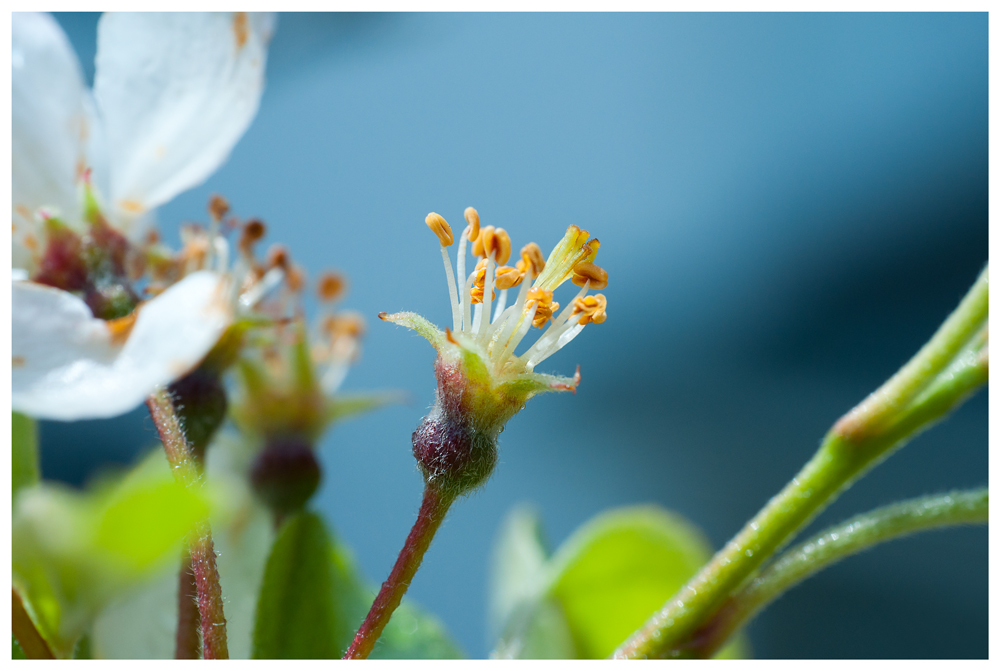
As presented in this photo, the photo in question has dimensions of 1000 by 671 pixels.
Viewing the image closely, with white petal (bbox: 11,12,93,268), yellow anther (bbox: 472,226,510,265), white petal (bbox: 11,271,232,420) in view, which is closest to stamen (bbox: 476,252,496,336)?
yellow anther (bbox: 472,226,510,265)

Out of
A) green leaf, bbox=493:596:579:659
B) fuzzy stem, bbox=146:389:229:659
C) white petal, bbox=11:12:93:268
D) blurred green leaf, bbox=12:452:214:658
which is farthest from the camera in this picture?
green leaf, bbox=493:596:579:659

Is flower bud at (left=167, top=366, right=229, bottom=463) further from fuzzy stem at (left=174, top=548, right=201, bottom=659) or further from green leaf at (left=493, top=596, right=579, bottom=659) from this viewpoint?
green leaf at (left=493, top=596, right=579, bottom=659)

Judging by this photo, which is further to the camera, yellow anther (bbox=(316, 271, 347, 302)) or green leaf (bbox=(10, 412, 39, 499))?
yellow anther (bbox=(316, 271, 347, 302))

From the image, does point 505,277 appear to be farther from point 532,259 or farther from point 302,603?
point 302,603

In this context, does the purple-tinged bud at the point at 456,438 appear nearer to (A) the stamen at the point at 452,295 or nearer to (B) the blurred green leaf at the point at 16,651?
(A) the stamen at the point at 452,295

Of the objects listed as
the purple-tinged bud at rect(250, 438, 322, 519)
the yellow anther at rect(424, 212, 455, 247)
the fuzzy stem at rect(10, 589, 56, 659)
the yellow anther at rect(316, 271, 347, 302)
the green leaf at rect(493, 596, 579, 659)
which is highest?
the yellow anther at rect(424, 212, 455, 247)

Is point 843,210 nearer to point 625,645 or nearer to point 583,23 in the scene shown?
point 583,23
